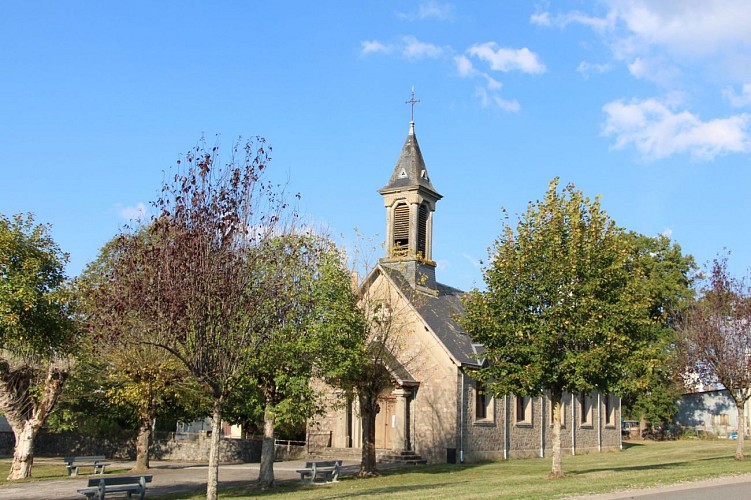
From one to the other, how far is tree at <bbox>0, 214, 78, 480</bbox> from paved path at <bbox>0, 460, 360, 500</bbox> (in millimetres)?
2385

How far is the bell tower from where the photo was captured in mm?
37594

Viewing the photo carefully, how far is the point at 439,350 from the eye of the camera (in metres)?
34.1

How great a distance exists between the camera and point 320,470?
24.8 metres

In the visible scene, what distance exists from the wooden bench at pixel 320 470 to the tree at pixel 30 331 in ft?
28.3

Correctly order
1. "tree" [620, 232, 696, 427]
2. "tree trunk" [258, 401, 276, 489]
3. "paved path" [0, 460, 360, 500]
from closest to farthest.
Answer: "paved path" [0, 460, 360, 500] < "tree trunk" [258, 401, 276, 489] < "tree" [620, 232, 696, 427]

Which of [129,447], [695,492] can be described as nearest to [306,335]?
[695,492]

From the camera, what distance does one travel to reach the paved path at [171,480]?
21422 mm

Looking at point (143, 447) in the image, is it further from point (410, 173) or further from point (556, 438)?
point (410, 173)

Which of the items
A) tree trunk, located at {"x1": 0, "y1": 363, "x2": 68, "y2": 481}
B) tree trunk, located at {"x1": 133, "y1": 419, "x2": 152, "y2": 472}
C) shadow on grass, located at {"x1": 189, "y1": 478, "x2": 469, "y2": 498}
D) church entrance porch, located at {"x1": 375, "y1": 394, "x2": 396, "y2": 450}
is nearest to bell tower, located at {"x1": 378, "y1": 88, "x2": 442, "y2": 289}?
church entrance porch, located at {"x1": 375, "y1": 394, "x2": 396, "y2": 450}

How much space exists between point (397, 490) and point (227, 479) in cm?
749

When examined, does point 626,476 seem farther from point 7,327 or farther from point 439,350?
point 7,327

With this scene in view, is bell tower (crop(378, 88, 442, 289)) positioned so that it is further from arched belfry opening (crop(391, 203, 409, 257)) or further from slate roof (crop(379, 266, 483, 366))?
slate roof (crop(379, 266, 483, 366))

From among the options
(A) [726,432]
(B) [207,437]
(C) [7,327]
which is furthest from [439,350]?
(A) [726,432]

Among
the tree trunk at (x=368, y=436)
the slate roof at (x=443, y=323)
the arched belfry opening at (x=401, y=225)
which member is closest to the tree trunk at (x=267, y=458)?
the tree trunk at (x=368, y=436)
